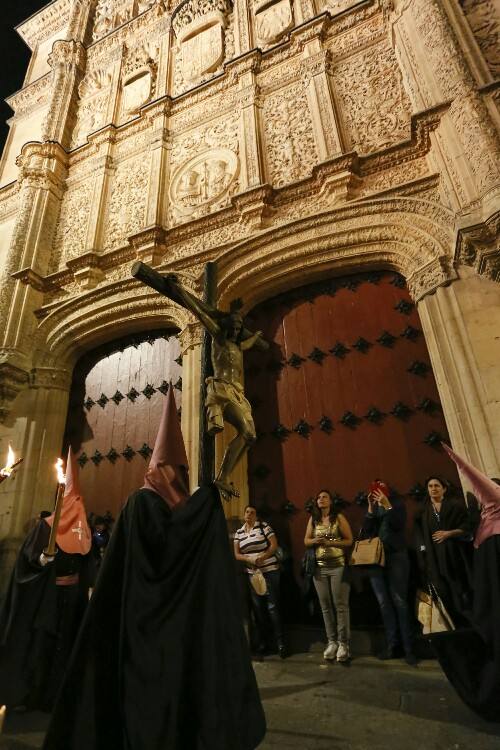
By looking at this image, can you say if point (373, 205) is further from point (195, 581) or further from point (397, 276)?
point (195, 581)

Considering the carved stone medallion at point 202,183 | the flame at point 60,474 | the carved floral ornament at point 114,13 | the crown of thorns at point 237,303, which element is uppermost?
the carved floral ornament at point 114,13

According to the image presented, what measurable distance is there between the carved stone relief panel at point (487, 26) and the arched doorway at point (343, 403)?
2.83 meters

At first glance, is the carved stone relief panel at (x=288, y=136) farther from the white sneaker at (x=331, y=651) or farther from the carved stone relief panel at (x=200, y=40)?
the white sneaker at (x=331, y=651)

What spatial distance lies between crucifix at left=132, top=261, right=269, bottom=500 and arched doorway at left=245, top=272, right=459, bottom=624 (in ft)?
6.21

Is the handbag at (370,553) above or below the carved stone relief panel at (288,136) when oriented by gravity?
below

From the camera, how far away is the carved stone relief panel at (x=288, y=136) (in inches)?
242

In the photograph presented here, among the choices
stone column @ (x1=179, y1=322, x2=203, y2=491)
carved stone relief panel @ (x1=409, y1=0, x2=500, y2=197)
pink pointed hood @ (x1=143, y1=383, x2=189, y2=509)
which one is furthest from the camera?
stone column @ (x1=179, y1=322, x2=203, y2=491)

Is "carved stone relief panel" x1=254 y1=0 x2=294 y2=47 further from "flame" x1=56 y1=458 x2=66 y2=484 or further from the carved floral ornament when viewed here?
"flame" x1=56 y1=458 x2=66 y2=484

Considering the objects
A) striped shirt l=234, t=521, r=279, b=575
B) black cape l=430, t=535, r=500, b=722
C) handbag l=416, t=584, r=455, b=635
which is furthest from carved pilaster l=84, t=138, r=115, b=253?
black cape l=430, t=535, r=500, b=722

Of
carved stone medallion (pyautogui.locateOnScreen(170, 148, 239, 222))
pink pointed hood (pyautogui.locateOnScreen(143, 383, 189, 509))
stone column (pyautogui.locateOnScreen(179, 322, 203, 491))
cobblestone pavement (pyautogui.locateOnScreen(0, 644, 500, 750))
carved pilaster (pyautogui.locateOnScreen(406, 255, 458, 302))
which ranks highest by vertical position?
carved stone medallion (pyautogui.locateOnScreen(170, 148, 239, 222))

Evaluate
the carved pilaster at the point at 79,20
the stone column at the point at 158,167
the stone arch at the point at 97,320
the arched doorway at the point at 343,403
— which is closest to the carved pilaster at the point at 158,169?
the stone column at the point at 158,167

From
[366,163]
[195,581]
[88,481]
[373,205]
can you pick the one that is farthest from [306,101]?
[195,581]

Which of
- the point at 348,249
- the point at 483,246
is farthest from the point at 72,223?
the point at 483,246

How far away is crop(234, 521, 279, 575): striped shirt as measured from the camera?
3.76 metres
